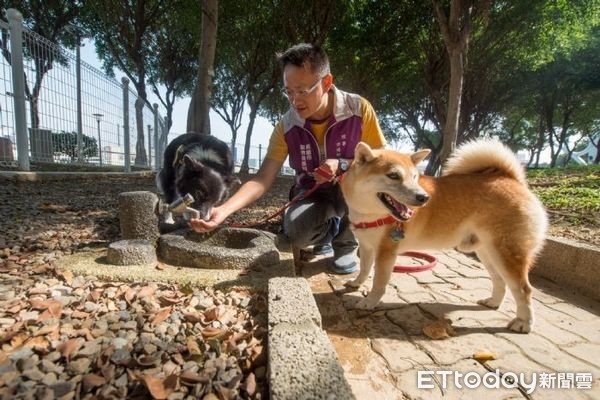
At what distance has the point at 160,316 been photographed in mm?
1827

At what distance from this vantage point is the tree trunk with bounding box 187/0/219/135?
259 inches

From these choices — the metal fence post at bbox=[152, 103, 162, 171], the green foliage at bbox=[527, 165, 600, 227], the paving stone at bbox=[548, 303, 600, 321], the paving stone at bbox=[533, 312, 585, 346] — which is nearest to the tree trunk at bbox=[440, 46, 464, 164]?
the green foliage at bbox=[527, 165, 600, 227]

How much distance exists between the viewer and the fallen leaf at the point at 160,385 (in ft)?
4.10

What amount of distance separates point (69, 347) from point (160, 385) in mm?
503

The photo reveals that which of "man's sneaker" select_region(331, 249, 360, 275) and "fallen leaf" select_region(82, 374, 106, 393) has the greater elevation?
"fallen leaf" select_region(82, 374, 106, 393)

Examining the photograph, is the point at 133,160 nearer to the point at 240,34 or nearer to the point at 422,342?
the point at 240,34

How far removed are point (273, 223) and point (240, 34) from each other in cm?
1275

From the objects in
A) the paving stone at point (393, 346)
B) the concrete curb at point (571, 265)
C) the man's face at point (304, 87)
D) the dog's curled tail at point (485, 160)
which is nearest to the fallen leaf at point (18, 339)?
the paving stone at point (393, 346)

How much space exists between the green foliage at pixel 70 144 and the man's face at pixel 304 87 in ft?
23.3

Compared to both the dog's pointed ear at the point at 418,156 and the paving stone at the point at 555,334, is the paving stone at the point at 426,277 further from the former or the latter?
the dog's pointed ear at the point at 418,156

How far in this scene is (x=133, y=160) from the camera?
11.8 meters

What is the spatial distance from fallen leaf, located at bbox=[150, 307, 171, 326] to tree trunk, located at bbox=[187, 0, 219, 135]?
5.67 metres

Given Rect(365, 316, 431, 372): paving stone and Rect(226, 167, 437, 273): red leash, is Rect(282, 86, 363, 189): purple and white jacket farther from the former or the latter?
Rect(365, 316, 431, 372): paving stone

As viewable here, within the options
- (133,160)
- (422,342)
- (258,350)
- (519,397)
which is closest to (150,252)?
(258,350)
